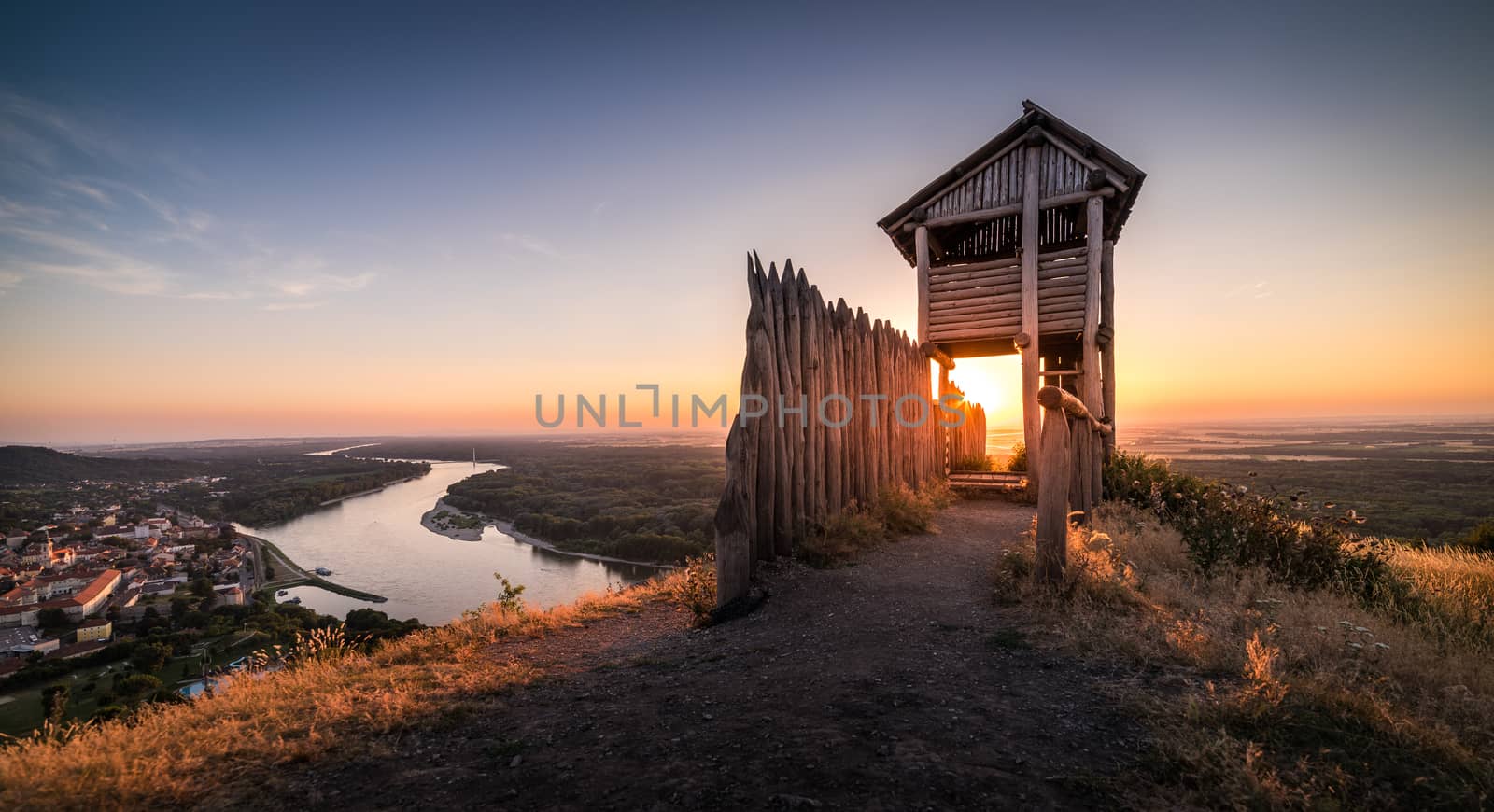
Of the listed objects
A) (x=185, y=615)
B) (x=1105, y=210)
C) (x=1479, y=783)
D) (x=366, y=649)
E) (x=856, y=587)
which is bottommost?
(x=185, y=615)

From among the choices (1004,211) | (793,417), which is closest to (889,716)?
(793,417)

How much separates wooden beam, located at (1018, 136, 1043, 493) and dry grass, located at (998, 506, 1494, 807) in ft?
15.6

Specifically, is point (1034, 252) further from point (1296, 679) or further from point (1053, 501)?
point (1296, 679)

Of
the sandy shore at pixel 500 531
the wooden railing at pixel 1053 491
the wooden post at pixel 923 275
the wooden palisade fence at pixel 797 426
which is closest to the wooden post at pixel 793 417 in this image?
the wooden palisade fence at pixel 797 426

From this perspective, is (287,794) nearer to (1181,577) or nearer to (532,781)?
(532,781)

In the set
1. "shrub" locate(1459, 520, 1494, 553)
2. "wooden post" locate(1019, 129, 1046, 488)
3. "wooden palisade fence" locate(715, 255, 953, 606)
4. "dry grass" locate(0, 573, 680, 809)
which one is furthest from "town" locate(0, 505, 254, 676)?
"shrub" locate(1459, 520, 1494, 553)

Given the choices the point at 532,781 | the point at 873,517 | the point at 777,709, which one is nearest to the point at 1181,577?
the point at 873,517

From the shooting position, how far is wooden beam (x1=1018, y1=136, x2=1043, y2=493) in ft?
33.9

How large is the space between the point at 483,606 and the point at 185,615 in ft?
25.8

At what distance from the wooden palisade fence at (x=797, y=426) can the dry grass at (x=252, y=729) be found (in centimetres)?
274

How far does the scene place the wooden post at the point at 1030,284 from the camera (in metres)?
10.3

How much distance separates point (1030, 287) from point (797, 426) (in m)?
5.93

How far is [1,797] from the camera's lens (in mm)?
2373

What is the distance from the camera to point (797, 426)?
24.1ft
